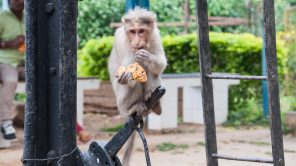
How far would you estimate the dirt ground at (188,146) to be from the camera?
22.5 ft

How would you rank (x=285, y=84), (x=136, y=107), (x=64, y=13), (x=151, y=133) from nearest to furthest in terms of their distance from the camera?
(x=64, y=13) → (x=136, y=107) → (x=151, y=133) → (x=285, y=84)

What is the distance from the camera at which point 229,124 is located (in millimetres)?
10164

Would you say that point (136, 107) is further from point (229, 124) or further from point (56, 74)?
point (229, 124)

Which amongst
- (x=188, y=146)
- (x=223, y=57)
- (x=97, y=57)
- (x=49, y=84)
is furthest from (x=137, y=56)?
(x=223, y=57)

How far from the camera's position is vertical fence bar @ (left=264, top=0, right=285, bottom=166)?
11.0 ft

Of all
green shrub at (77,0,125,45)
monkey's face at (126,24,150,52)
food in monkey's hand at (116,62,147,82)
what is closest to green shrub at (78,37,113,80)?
green shrub at (77,0,125,45)

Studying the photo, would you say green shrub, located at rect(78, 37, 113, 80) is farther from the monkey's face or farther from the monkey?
the monkey's face

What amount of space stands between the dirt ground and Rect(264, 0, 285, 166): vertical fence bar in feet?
10.6

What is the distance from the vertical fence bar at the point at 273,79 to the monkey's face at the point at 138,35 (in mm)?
1097

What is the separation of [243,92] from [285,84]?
120 centimetres

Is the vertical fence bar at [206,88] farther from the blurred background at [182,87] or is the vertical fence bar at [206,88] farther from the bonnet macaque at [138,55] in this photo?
the blurred background at [182,87]

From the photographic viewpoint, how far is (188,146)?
26.0ft

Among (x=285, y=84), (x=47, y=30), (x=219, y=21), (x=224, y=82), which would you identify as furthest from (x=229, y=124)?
(x=47, y=30)

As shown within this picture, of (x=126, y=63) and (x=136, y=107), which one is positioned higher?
(x=126, y=63)
